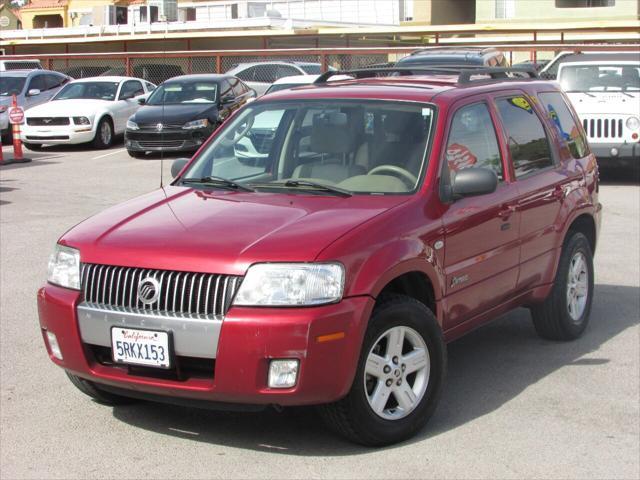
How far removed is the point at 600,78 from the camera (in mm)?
16969

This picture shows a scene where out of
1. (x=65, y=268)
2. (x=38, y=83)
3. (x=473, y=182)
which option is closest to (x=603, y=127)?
(x=473, y=182)

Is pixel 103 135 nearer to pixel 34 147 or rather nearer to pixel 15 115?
pixel 34 147

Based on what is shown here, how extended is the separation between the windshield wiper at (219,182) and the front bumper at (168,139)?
13361 mm

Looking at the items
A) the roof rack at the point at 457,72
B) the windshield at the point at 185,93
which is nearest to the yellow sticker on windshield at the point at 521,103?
the roof rack at the point at 457,72

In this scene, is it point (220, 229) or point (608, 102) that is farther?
point (608, 102)

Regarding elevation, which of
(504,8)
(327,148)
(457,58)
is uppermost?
(504,8)

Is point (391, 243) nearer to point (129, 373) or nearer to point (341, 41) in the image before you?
point (129, 373)

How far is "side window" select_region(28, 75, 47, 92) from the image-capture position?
2486cm

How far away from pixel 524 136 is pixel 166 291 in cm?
297

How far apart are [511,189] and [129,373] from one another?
2.69 metres

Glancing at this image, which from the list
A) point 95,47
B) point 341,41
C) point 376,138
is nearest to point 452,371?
point 376,138

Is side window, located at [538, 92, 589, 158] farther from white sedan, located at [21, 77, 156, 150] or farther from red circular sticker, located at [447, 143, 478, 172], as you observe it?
white sedan, located at [21, 77, 156, 150]

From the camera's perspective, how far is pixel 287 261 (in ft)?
15.8

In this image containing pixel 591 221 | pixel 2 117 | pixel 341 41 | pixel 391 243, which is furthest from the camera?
pixel 341 41
